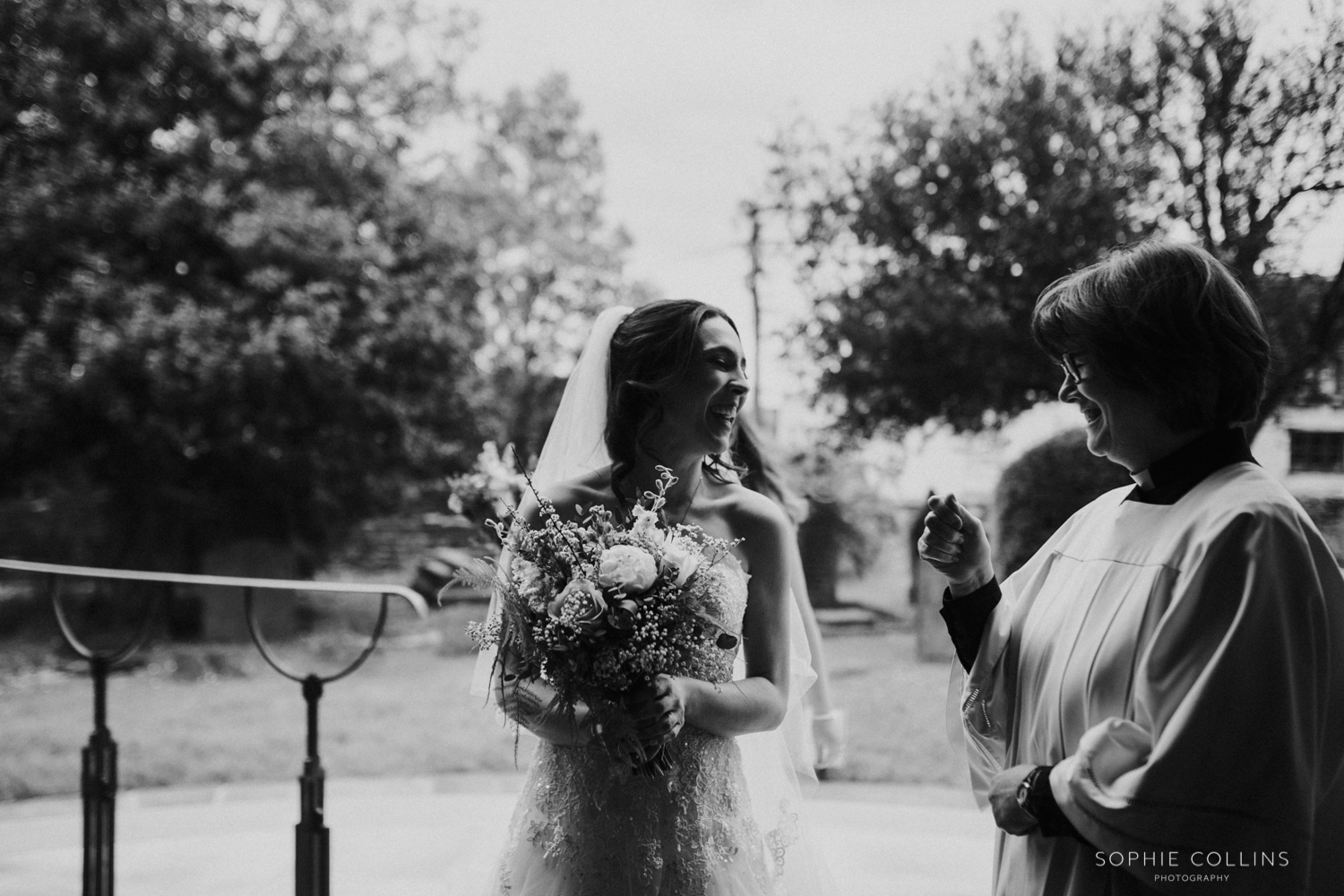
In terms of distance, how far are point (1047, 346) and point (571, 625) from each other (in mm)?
906

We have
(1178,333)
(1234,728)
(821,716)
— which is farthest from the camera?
(821,716)

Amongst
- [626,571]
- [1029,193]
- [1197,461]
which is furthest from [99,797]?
[1029,193]

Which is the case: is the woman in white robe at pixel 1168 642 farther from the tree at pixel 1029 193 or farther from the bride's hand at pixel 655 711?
the tree at pixel 1029 193

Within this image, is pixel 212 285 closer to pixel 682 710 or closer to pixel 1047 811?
pixel 682 710

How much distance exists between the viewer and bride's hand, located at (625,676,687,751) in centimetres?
178

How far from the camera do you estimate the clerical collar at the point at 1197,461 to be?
5.27 ft

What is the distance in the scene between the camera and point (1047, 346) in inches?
68.3

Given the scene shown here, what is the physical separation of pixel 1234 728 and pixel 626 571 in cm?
90

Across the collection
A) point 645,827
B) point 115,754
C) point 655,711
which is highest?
point 655,711

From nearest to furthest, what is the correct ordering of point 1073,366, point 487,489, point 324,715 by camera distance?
point 1073,366 → point 487,489 → point 324,715

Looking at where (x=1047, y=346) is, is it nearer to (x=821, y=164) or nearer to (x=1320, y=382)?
(x=1320, y=382)

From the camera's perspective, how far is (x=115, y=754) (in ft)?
A: 11.2

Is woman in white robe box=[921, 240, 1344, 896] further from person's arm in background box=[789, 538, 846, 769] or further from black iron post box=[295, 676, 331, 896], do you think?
black iron post box=[295, 676, 331, 896]

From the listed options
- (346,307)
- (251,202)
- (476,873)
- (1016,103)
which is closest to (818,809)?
(476,873)
